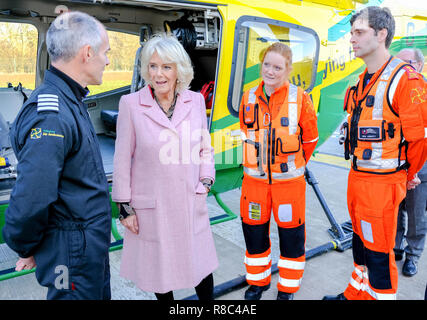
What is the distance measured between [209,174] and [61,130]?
0.83m

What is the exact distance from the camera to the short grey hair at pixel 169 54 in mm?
1506

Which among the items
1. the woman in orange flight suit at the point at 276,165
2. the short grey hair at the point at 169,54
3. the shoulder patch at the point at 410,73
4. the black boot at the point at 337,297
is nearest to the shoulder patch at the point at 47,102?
the short grey hair at the point at 169,54

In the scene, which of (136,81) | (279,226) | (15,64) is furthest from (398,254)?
(15,64)

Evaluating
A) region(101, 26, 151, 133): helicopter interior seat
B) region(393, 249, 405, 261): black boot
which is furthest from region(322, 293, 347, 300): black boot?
region(101, 26, 151, 133): helicopter interior seat

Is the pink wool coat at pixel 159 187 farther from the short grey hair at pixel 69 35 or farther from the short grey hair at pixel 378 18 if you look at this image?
the short grey hair at pixel 378 18

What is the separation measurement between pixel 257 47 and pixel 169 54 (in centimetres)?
151

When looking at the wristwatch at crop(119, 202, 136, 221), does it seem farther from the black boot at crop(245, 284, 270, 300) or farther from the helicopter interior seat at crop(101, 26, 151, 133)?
the helicopter interior seat at crop(101, 26, 151, 133)

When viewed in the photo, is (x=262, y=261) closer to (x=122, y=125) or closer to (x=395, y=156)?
(x=395, y=156)

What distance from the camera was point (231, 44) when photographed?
8.66ft

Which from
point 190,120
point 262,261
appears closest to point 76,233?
point 190,120

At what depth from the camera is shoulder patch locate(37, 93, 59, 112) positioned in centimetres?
107

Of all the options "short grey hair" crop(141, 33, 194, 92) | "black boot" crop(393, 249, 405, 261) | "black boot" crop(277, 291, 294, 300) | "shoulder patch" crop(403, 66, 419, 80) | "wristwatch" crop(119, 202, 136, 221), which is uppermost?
"short grey hair" crop(141, 33, 194, 92)

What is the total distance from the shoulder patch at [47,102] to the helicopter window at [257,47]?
1790 mm

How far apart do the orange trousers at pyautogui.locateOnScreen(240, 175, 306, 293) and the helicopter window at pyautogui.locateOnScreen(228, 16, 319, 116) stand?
3.09 ft
